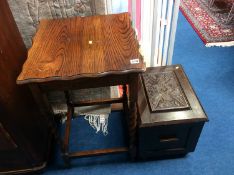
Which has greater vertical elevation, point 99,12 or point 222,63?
point 99,12

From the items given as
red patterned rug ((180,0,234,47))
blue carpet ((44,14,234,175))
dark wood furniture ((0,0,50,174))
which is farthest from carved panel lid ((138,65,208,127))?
red patterned rug ((180,0,234,47))

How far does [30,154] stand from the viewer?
1.17m

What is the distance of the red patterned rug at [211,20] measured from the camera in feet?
7.67

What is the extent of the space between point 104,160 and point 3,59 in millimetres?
801

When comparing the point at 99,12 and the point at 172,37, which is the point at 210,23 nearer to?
the point at 172,37

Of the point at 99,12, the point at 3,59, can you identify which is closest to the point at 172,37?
the point at 99,12

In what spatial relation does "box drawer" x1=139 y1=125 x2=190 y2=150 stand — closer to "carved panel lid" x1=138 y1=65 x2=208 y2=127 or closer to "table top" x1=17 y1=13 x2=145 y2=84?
"carved panel lid" x1=138 y1=65 x2=208 y2=127

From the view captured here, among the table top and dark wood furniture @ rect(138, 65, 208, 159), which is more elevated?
the table top

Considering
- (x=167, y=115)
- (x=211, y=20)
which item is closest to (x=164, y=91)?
(x=167, y=115)

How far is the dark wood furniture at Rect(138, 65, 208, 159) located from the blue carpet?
0.08 metres

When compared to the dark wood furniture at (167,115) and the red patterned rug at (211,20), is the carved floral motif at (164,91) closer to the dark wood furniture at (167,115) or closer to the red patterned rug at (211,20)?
the dark wood furniture at (167,115)

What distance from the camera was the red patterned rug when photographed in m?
2.34

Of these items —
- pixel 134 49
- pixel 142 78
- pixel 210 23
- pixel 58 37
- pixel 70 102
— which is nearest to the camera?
pixel 134 49

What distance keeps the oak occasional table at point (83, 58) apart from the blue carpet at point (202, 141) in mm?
295
